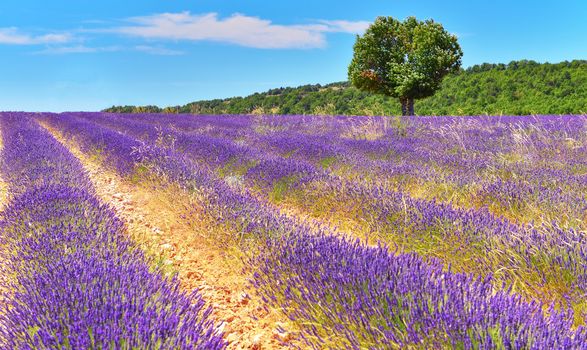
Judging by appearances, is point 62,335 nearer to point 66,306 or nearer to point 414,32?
point 66,306

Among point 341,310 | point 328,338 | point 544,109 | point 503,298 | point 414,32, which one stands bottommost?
point 328,338

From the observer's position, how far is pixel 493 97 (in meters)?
31.3

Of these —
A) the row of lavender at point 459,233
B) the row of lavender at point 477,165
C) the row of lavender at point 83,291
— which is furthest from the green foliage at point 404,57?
the row of lavender at point 83,291

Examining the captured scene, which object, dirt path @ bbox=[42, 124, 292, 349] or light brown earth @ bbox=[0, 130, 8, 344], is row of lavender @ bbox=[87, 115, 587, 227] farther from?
light brown earth @ bbox=[0, 130, 8, 344]

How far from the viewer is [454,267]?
2.64 m

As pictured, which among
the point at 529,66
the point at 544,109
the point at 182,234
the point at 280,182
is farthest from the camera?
the point at 529,66

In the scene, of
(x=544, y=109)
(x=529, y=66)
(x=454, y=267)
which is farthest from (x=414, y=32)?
(x=454, y=267)

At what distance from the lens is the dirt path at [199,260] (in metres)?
2.25

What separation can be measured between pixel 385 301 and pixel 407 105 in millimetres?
24893

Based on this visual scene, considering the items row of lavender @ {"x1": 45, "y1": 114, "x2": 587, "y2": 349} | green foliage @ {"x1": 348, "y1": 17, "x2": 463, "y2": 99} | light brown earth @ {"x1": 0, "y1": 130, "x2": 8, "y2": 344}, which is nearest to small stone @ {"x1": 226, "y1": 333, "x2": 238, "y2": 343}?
row of lavender @ {"x1": 45, "y1": 114, "x2": 587, "y2": 349}

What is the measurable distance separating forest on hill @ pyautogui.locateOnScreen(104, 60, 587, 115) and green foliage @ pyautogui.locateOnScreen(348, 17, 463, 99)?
6.37 ft

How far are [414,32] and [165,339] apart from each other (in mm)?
23550

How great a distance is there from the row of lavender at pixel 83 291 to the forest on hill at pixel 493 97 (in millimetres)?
19276

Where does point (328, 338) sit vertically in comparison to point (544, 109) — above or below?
below
